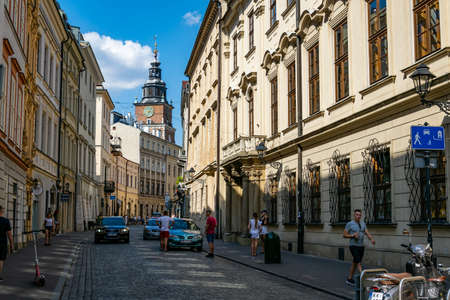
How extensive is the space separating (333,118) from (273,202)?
7886 millimetres

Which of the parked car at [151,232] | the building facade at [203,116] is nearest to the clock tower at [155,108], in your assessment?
the building facade at [203,116]

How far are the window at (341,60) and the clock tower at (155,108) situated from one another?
363ft

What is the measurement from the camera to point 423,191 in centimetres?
1432

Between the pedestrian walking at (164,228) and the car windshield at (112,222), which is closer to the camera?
the pedestrian walking at (164,228)

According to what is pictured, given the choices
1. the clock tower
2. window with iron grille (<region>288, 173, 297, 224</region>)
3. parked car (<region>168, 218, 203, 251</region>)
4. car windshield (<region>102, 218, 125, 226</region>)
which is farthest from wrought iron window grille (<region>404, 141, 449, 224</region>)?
the clock tower

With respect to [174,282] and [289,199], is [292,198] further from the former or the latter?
[174,282]

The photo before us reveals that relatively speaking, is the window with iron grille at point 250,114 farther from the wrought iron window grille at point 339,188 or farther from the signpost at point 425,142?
the signpost at point 425,142

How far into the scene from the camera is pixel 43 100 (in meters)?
32.0

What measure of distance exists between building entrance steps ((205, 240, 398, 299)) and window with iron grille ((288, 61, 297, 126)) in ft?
18.6

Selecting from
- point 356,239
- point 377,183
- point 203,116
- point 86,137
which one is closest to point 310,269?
point 377,183

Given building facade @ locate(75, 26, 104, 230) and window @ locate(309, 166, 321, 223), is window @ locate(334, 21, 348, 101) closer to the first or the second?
window @ locate(309, 166, 321, 223)

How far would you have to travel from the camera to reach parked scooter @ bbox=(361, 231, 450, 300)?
23.2ft

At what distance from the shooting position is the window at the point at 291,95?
24109 mm

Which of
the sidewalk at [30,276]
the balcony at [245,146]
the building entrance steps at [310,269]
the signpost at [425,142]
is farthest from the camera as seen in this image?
the balcony at [245,146]
